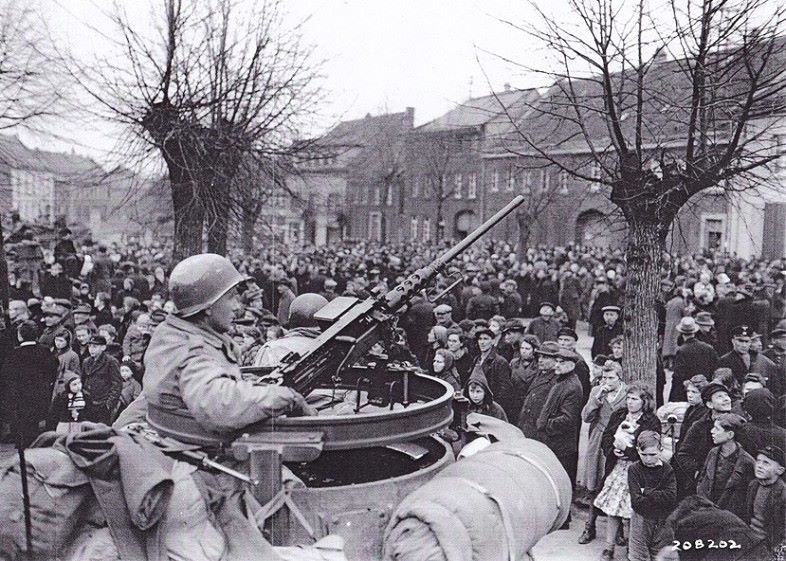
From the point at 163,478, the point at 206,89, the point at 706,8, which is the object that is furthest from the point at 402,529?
the point at 206,89

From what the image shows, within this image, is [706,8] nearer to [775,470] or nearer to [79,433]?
[775,470]

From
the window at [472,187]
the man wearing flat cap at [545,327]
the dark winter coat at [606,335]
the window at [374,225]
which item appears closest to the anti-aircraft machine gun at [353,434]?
the dark winter coat at [606,335]

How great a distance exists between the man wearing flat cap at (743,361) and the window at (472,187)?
137 feet

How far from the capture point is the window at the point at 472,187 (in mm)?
51875

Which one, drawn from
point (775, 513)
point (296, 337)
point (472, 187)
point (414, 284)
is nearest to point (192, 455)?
point (414, 284)

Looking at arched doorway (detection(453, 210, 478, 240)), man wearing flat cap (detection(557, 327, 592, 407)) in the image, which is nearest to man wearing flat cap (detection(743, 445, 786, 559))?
man wearing flat cap (detection(557, 327, 592, 407))

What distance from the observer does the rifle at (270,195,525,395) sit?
192 inches

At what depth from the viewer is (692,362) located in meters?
10.4

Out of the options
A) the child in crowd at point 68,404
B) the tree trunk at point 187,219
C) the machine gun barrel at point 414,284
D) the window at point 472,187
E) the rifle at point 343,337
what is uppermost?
the window at point 472,187

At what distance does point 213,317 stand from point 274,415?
2.35 feet

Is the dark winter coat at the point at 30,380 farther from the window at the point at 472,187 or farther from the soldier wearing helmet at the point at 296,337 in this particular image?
the window at the point at 472,187

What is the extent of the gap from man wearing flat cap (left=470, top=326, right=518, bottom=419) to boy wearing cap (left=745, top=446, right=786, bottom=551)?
3.81 metres

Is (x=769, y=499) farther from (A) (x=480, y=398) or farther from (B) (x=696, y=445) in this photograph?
(A) (x=480, y=398)

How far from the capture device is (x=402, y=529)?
3939 mm
